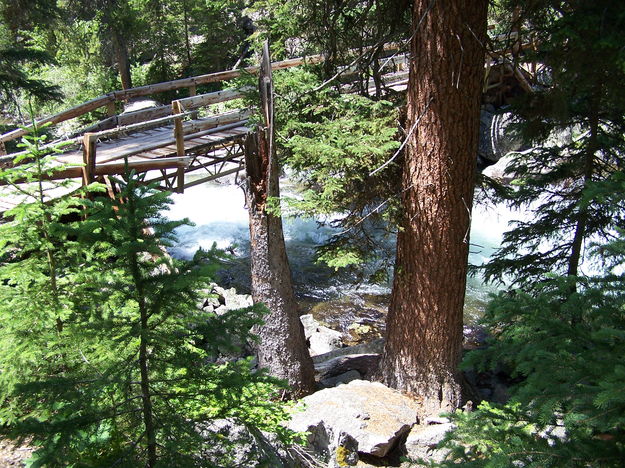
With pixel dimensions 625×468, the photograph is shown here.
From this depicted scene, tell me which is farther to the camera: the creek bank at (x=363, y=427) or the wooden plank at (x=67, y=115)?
the wooden plank at (x=67, y=115)

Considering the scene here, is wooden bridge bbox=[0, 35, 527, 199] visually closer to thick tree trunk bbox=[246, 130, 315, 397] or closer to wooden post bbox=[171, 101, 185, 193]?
wooden post bbox=[171, 101, 185, 193]

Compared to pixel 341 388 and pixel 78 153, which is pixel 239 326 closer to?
pixel 341 388

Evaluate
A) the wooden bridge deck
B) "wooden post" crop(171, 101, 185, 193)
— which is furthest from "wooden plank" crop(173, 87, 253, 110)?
"wooden post" crop(171, 101, 185, 193)

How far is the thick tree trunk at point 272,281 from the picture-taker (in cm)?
657

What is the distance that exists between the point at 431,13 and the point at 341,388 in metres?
4.62

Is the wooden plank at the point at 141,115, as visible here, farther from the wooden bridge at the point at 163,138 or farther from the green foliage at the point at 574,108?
the green foliage at the point at 574,108

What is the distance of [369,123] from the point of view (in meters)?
6.04

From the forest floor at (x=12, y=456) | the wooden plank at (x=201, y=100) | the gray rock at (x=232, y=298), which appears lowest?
the gray rock at (x=232, y=298)

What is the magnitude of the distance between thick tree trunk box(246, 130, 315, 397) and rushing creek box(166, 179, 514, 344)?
4.69 feet

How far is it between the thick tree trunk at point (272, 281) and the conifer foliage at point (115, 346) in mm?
3026

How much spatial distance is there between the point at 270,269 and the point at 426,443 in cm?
289

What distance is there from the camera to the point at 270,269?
6980mm

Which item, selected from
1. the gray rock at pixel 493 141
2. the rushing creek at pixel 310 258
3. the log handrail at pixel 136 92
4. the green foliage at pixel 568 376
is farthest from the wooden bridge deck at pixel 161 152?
the gray rock at pixel 493 141

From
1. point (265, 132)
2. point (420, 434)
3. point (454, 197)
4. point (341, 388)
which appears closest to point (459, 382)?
point (420, 434)
